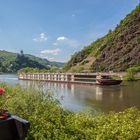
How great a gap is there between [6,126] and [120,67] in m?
157

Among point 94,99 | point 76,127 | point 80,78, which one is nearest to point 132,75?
point 80,78

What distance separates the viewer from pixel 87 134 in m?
13.1

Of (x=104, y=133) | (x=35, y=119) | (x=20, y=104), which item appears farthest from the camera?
(x=20, y=104)

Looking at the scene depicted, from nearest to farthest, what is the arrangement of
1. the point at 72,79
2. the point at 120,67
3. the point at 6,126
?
1. the point at 6,126
2. the point at 72,79
3. the point at 120,67

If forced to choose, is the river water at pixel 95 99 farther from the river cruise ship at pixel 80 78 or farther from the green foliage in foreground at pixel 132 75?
the green foliage in foreground at pixel 132 75

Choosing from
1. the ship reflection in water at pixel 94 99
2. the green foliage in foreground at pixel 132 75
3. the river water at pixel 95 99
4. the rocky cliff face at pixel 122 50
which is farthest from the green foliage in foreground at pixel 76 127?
the rocky cliff face at pixel 122 50

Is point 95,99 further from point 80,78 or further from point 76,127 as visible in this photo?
point 80,78

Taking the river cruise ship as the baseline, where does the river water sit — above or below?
below

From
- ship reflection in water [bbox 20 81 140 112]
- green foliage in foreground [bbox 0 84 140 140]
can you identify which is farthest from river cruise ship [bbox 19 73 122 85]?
green foliage in foreground [bbox 0 84 140 140]

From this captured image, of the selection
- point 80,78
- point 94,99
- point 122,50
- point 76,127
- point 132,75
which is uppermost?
point 122,50

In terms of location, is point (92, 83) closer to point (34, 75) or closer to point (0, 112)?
point (34, 75)

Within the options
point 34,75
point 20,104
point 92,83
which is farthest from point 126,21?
point 20,104

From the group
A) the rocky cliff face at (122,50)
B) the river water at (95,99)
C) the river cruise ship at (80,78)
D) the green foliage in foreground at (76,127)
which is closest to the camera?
the green foliage in foreground at (76,127)

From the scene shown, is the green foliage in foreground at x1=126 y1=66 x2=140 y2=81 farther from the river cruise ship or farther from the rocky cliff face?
the rocky cliff face
